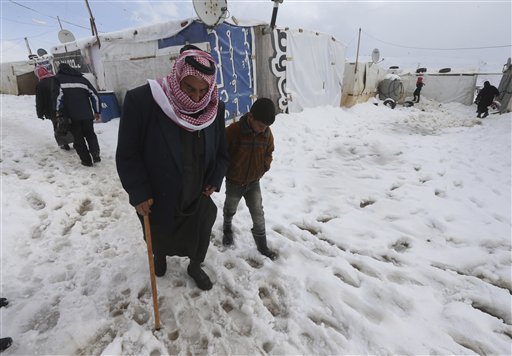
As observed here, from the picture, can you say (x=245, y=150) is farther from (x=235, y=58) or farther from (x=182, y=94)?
(x=235, y=58)

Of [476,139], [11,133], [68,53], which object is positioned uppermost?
[68,53]

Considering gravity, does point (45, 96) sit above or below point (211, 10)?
below

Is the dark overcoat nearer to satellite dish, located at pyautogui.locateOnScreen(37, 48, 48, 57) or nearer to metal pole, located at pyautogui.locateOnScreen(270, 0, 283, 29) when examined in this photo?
metal pole, located at pyautogui.locateOnScreen(270, 0, 283, 29)

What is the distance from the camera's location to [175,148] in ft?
6.57

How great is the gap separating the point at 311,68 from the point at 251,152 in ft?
30.4

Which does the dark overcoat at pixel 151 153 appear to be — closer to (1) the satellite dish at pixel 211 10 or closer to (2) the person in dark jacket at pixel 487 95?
(1) the satellite dish at pixel 211 10

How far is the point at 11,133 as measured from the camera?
23.2 feet

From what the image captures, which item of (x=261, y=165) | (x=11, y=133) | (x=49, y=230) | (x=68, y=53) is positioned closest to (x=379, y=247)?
(x=261, y=165)

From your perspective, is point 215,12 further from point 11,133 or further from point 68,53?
point 68,53

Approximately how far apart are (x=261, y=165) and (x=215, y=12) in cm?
618

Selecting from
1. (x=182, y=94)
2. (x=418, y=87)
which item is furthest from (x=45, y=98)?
(x=418, y=87)

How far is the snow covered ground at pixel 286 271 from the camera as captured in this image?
2189 mm

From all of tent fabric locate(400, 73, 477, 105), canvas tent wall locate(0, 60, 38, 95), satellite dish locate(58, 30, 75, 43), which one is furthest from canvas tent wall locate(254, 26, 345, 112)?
canvas tent wall locate(0, 60, 38, 95)

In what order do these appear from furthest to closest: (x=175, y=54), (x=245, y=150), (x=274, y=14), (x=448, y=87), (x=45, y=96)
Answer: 1. (x=448, y=87)
2. (x=175, y=54)
3. (x=274, y=14)
4. (x=45, y=96)
5. (x=245, y=150)
